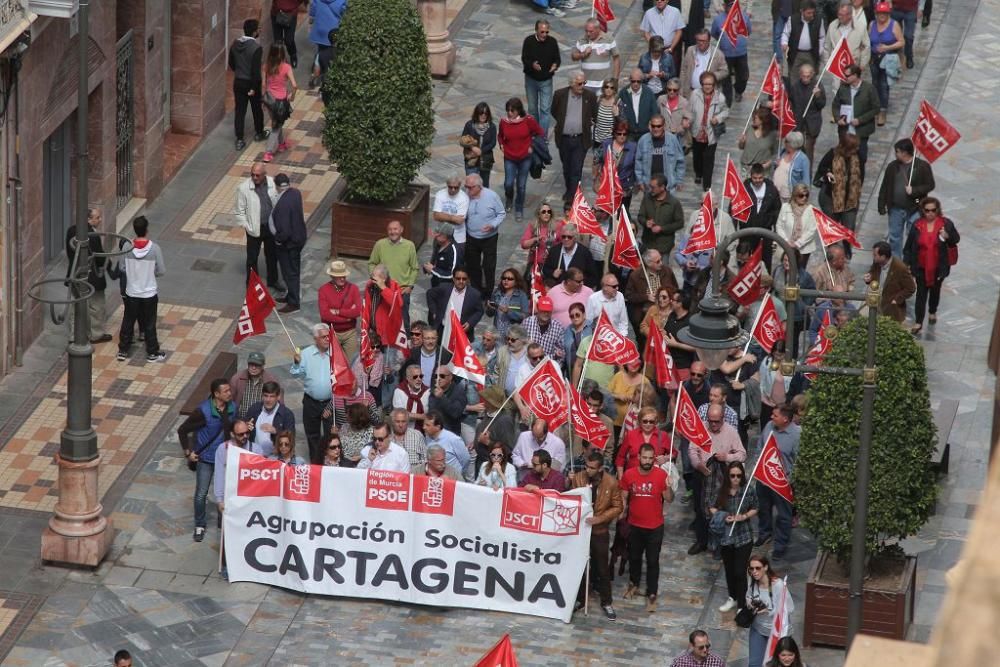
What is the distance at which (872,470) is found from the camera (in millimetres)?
15430

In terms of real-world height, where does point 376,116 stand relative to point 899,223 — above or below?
above

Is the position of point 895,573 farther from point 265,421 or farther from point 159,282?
point 159,282

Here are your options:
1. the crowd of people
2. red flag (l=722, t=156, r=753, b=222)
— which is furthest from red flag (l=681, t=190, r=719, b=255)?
red flag (l=722, t=156, r=753, b=222)

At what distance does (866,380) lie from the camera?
12.1 m

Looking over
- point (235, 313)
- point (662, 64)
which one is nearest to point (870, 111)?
point (662, 64)

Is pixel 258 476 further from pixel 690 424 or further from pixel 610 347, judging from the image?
A: pixel 690 424

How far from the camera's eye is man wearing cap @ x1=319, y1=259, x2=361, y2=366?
20078 millimetres

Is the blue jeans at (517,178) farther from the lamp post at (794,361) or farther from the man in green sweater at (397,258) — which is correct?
the lamp post at (794,361)

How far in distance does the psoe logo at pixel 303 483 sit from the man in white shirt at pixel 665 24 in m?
12.7

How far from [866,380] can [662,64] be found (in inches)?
576

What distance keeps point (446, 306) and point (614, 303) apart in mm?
1875

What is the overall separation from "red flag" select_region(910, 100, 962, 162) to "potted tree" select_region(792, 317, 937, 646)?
738 cm

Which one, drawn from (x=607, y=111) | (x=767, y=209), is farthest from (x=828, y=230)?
(x=607, y=111)

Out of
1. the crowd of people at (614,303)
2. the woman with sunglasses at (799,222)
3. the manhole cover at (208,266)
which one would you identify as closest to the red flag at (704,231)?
the crowd of people at (614,303)
